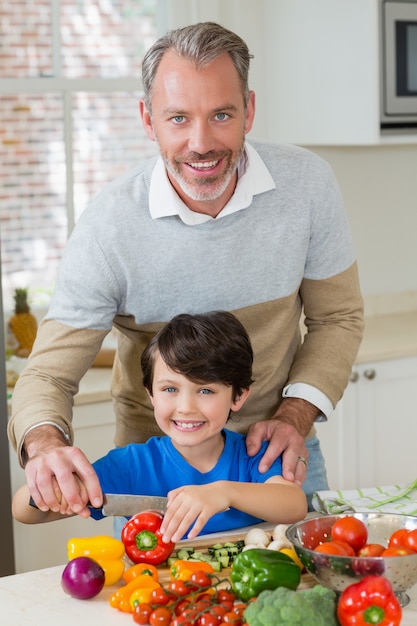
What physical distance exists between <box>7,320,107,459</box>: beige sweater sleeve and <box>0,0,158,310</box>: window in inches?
56.3

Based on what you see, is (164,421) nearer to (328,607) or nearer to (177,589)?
(177,589)

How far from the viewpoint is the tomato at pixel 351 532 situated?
1612 mm

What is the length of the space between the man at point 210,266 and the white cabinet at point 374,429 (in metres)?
1.13

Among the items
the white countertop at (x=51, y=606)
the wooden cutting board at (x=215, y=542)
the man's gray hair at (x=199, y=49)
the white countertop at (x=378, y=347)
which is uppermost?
the man's gray hair at (x=199, y=49)

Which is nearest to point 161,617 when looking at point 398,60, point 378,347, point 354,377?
point 354,377

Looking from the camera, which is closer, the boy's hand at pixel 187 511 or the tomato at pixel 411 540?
the tomato at pixel 411 540

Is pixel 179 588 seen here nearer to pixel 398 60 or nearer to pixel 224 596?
pixel 224 596

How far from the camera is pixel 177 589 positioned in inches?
60.0

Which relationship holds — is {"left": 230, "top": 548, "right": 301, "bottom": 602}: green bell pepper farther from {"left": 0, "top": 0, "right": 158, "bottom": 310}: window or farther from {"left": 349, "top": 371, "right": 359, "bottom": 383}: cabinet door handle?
{"left": 0, "top": 0, "right": 158, "bottom": 310}: window

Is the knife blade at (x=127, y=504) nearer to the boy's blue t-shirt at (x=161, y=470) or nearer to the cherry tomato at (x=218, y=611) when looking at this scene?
the boy's blue t-shirt at (x=161, y=470)

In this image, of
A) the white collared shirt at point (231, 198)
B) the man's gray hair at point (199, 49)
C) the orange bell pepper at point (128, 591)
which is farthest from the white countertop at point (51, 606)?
the man's gray hair at point (199, 49)

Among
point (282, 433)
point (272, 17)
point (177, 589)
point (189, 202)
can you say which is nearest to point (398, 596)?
point (177, 589)

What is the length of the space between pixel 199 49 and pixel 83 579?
1027 millimetres

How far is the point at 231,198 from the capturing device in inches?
85.3
